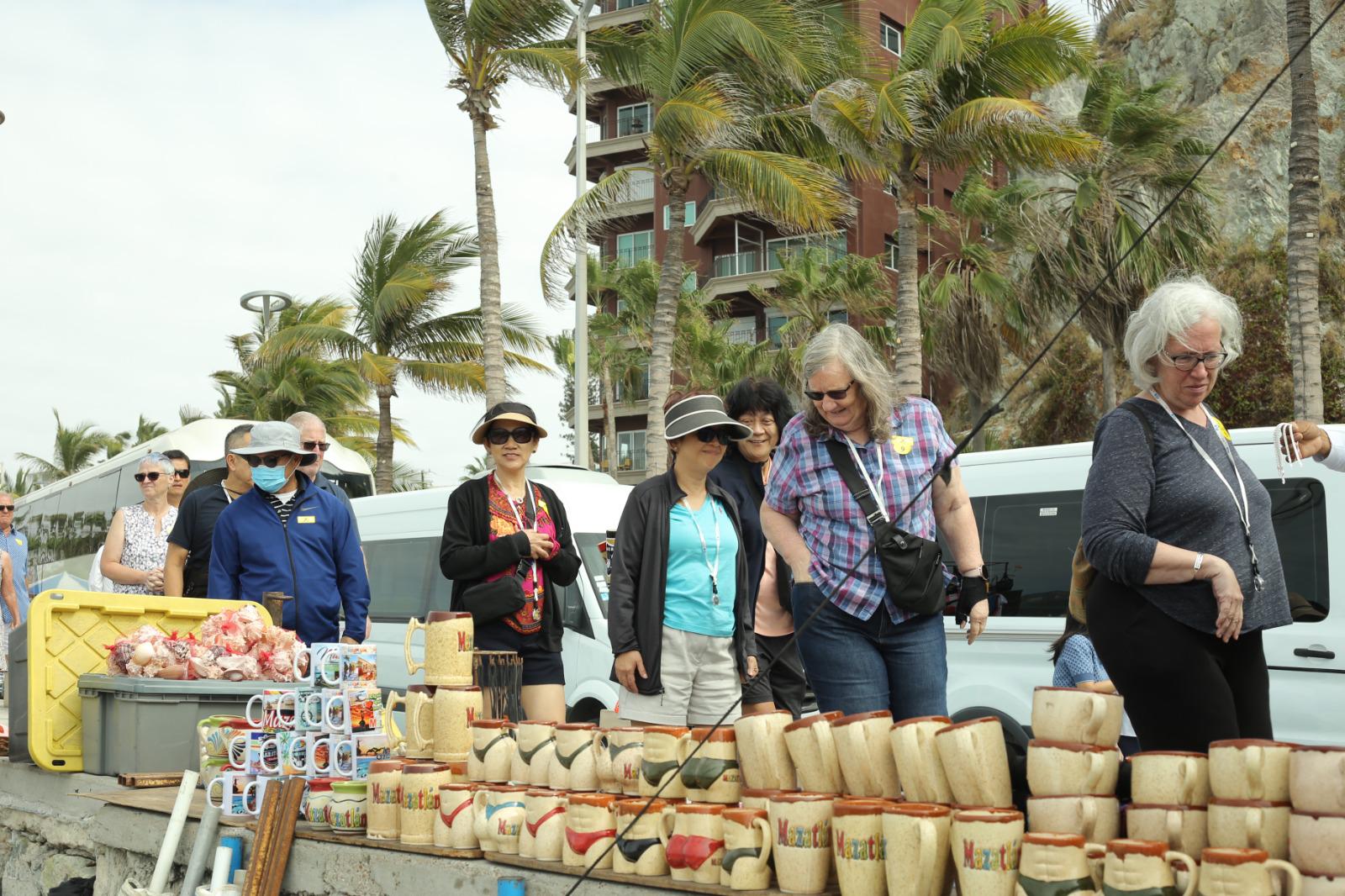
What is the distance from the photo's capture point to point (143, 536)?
840 centimetres

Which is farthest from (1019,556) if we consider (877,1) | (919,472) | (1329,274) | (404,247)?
(877,1)

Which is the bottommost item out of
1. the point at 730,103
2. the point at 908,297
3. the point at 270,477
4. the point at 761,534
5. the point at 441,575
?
the point at 441,575

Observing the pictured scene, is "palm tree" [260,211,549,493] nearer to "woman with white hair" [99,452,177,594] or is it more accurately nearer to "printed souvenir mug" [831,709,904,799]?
"woman with white hair" [99,452,177,594]

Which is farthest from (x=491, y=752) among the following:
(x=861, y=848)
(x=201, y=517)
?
(x=201, y=517)

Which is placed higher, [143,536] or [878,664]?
[143,536]

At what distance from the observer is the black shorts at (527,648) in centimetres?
512

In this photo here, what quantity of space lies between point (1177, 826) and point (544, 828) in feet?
5.20

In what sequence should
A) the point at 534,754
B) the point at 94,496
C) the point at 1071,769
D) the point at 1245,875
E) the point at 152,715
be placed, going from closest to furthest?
the point at 1245,875 < the point at 1071,769 < the point at 534,754 < the point at 152,715 < the point at 94,496

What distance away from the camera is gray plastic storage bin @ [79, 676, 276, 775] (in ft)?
17.2

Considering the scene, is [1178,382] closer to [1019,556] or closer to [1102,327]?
[1019,556]

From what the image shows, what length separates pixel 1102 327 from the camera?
25.5 m

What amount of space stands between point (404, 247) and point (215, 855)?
83.1ft

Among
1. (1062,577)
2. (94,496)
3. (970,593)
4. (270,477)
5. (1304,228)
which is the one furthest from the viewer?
(94,496)

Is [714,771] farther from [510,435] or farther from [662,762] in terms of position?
→ [510,435]
